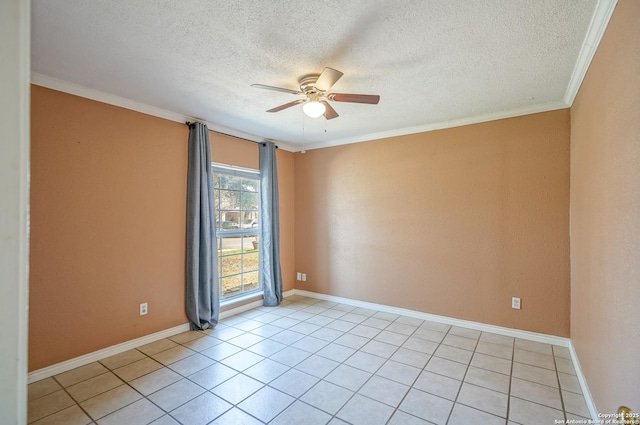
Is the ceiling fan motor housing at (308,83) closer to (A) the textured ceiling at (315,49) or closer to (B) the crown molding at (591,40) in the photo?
(A) the textured ceiling at (315,49)

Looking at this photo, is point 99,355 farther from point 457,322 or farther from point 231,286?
point 457,322

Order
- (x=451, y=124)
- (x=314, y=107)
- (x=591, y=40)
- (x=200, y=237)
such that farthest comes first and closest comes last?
(x=451, y=124)
(x=200, y=237)
(x=314, y=107)
(x=591, y=40)

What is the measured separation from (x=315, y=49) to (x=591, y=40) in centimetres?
180

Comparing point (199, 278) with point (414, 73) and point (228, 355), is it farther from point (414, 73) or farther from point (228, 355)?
point (414, 73)

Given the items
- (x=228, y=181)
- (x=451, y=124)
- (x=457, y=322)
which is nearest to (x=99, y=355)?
(x=228, y=181)

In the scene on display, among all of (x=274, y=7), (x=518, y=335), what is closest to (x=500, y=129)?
(x=518, y=335)

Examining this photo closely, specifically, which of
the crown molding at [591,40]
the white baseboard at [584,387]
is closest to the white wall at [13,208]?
the crown molding at [591,40]

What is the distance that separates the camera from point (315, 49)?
2078mm

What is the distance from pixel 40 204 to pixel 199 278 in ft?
5.27

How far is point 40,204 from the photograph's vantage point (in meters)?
2.45

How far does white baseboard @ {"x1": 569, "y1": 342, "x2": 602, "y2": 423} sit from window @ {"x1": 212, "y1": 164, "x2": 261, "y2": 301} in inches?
146

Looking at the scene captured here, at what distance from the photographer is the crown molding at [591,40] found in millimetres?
1653

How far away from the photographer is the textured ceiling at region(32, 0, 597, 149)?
171 cm

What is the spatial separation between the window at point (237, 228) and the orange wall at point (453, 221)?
35.2 inches
